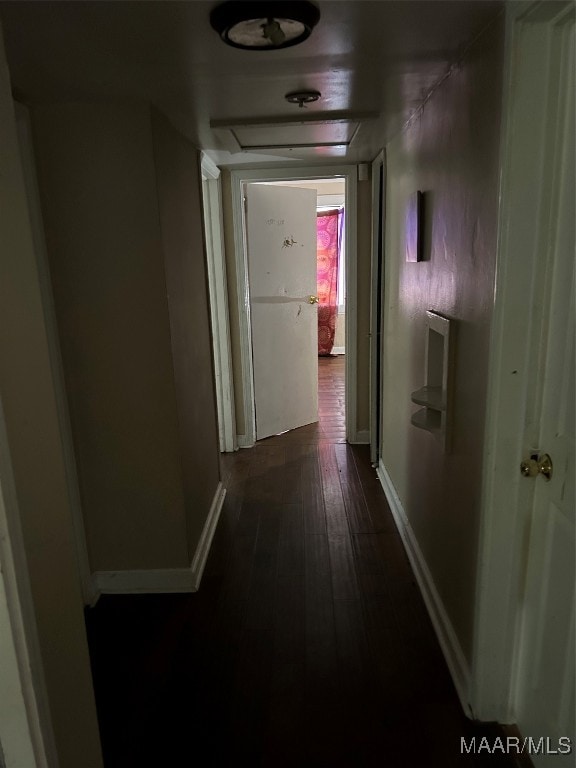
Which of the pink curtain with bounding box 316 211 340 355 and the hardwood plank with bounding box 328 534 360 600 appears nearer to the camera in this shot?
the hardwood plank with bounding box 328 534 360 600

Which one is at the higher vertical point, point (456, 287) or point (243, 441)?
point (456, 287)

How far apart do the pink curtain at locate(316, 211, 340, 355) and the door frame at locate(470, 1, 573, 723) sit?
19.5 ft

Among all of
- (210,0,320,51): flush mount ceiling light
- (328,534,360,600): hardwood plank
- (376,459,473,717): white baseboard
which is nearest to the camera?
(210,0,320,51): flush mount ceiling light

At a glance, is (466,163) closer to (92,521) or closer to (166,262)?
(166,262)

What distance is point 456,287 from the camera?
1.86m

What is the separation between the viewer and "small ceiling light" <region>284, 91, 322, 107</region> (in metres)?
1.95

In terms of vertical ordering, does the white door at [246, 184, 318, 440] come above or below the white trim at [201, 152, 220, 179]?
below

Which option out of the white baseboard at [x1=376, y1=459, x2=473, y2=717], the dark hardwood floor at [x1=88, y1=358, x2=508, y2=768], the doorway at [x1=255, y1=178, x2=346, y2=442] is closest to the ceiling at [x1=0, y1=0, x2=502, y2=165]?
the white baseboard at [x1=376, y1=459, x2=473, y2=717]

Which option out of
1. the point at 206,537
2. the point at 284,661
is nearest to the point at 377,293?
the point at 206,537

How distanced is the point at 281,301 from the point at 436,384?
226 centimetres

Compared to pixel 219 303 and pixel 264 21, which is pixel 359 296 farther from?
pixel 264 21

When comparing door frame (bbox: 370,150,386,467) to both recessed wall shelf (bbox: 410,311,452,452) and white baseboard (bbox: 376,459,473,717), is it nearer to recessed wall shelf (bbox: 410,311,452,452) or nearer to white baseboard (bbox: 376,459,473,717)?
white baseboard (bbox: 376,459,473,717)

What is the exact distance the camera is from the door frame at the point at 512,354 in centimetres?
129

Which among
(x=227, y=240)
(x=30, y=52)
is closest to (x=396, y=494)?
(x=227, y=240)
